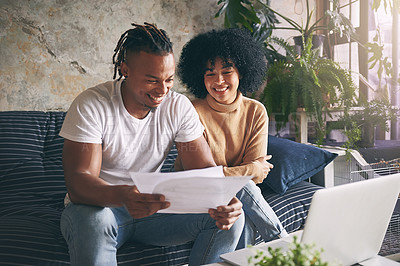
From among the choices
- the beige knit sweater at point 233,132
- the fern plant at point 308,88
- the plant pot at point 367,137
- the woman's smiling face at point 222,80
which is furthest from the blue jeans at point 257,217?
the plant pot at point 367,137

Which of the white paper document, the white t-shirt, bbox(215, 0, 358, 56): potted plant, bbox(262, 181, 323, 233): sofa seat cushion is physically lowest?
bbox(262, 181, 323, 233): sofa seat cushion

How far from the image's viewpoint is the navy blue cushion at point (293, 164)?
1.91 meters

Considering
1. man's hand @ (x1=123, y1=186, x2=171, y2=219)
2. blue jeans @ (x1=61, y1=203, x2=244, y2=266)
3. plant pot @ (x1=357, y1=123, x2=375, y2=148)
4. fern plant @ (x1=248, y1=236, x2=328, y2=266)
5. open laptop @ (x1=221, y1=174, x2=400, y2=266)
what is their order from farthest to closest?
plant pot @ (x1=357, y1=123, x2=375, y2=148)
blue jeans @ (x1=61, y1=203, x2=244, y2=266)
man's hand @ (x1=123, y1=186, x2=171, y2=219)
open laptop @ (x1=221, y1=174, x2=400, y2=266)
fern plant @ (x1=248, y1=236, x2=328, y2=266)

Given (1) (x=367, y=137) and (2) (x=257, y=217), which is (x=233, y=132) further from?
(1) (x=367, y=137)

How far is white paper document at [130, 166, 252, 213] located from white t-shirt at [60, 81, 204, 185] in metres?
0.38

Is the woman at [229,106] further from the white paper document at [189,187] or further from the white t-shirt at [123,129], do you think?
the white paper document at [189,187]

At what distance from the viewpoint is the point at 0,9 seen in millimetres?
2043

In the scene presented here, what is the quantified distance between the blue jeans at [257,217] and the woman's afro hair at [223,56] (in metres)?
0.57

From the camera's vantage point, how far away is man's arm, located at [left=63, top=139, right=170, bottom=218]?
1048 mm

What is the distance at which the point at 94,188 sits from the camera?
3.81 ft

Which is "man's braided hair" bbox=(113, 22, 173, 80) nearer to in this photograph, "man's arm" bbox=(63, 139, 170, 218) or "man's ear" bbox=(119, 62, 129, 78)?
"man's ear" bbox=(119, 62, 129, 78)

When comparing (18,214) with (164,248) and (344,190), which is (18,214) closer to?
(164,248)

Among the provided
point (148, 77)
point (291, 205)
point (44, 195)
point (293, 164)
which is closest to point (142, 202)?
point (148, 77)

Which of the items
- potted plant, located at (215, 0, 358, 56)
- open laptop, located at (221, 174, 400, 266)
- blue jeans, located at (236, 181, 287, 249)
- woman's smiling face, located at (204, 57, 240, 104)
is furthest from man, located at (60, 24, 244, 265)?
potted plant, located at (215, 0, 358, 56)
